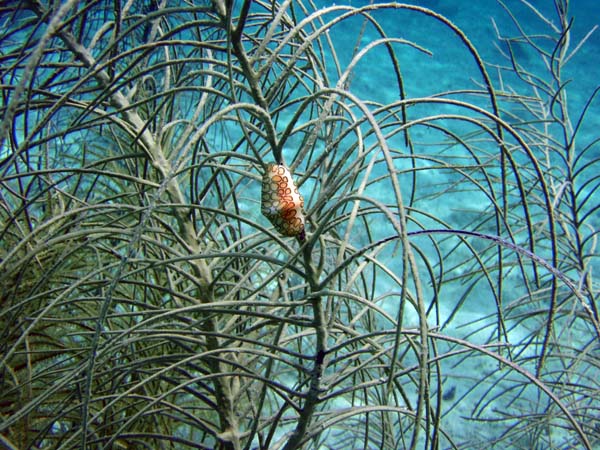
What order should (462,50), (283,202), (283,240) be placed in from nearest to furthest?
(283,202) < (283,240) < (462,50)

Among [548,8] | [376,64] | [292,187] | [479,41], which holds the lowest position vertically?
[292,187]

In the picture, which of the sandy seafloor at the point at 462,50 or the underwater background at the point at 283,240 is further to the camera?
the sandy seafloor at the point at 462,50

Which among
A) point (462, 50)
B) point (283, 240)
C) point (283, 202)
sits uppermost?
point (462, 50)

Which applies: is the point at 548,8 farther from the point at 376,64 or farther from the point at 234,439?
the point at 234,439

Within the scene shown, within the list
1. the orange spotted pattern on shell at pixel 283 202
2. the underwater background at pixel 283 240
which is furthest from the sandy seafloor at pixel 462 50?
the orange spotted pattern on shell at pixel 283 202

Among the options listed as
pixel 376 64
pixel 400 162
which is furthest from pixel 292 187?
pixel 376 64

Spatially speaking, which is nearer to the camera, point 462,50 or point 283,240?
point 283,240

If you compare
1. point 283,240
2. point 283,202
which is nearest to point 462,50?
point 283,240

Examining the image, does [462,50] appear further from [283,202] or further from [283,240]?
[283,202]

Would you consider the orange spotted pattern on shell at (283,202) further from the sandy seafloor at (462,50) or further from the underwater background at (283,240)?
the sandy seafloor at (462,50)
